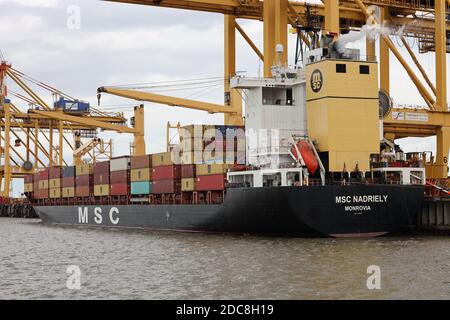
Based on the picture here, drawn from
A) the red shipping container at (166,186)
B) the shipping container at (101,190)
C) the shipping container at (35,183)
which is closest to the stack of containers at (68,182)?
the shipping container at (101,190)

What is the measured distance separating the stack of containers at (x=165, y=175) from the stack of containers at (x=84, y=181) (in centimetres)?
1004

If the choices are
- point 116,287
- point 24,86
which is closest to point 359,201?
point 116,287

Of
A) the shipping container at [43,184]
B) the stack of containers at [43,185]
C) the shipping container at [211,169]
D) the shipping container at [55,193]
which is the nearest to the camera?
the shipping container at [211,169]

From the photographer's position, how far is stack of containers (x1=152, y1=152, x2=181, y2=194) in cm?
4044

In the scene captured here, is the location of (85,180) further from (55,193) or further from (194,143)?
(194,143)

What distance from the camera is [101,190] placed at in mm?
48906

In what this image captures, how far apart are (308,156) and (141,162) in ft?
45.6

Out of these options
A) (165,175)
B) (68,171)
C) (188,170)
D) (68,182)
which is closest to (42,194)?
(68,171)

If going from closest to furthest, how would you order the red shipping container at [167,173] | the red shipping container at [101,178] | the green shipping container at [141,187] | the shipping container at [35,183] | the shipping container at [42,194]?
1. the red shipping container at [167,173]
2. the green shipping container at [141,187]
3. the red shipping container at [101,178]
4. the shipping container at [42,194]
5. the shipping container at [35,183]

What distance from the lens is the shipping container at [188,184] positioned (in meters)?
38.5

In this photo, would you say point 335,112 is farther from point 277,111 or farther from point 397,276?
point 397,276

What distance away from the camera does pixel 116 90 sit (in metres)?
46.8

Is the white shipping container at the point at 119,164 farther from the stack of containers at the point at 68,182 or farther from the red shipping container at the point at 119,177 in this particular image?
the stack of containers at the point at 68,182
